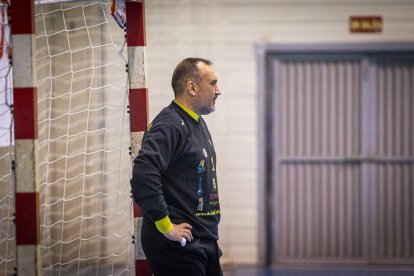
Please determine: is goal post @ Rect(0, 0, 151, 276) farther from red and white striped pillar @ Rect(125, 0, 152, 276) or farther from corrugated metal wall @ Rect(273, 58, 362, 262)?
corrugated metal wall @ Rect(273, 58, 362, 262)

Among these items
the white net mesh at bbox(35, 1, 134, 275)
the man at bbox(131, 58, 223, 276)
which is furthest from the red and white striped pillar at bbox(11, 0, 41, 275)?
the white net mesh at bbox(35, 1, 134, 275)

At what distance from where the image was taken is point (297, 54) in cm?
709

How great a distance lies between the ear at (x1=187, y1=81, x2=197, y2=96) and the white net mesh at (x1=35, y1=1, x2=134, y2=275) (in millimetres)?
1425

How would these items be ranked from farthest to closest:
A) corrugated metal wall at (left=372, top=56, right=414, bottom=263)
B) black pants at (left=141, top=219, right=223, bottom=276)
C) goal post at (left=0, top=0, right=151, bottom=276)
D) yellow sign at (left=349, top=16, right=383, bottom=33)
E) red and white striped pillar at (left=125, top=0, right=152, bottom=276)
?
corrugated metal wall at (left=372, top=56, right=414, bottom=263), yellow sign at (left=349, top=16, right=383, bottom=33), goal post at (left=0, top=0, right=151, bottom=276), red and white striped pillar at (left=125, top=0, right=152, bottom=276), black pants at (left=141, top=219, right=223, bottom=276)

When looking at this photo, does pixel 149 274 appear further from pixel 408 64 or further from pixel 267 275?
pixel 408 64

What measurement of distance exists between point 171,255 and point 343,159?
4167mm

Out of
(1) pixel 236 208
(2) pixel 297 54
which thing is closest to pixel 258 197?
(1) pixel 236 208

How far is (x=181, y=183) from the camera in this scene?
3445 mm

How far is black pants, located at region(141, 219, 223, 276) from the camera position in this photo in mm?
3404

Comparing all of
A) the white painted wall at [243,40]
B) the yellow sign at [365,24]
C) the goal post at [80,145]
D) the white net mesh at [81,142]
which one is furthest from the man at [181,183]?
the yellow sign at [365,24]

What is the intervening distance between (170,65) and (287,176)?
2.05 meters

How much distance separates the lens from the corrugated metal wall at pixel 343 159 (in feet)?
23.3

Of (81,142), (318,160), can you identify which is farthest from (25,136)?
(318,160)

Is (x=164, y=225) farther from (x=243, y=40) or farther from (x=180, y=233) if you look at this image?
(x=243, y=40)
